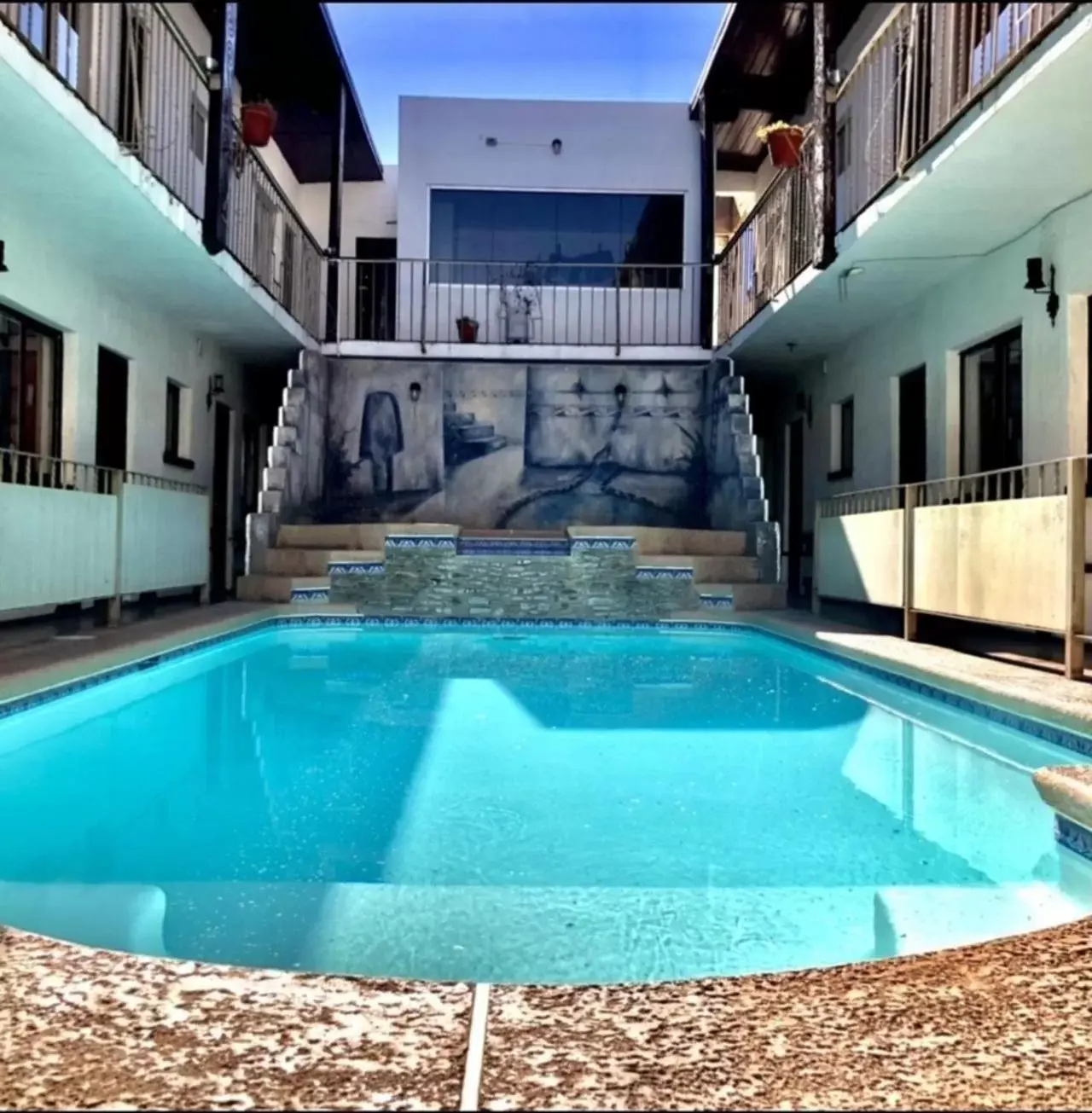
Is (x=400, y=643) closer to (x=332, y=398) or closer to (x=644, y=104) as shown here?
(x=332, y=398)

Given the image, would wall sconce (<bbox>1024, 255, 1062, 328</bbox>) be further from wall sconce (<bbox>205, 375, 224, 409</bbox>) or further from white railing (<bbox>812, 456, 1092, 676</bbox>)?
wall sconce (<bbox>205, 375, 224, 409</bbox>)

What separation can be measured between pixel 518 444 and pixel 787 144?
5097 millimetres

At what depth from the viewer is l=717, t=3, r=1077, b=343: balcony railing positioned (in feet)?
19.0

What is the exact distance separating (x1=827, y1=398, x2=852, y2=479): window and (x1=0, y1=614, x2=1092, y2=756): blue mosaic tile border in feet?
10.5

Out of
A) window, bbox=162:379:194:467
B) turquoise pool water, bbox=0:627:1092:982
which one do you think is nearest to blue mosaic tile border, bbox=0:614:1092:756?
turquoise pool water, bbox=0:627:1092:982

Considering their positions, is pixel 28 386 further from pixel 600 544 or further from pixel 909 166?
pixel 909 166

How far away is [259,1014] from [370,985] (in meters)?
0.19

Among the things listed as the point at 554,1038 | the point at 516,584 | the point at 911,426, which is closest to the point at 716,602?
the point at 516,584

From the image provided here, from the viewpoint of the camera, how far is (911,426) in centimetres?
940

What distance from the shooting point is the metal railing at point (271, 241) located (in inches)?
356

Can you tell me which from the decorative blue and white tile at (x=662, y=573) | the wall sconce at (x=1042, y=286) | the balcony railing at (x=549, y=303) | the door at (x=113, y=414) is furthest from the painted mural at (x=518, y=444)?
the wall sconce at (x=1042, y=286)

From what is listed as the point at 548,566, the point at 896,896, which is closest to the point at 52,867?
the point at 896,896

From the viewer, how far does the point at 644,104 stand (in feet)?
44.8

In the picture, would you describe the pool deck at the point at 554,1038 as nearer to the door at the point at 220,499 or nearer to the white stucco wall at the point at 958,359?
the white stucco wall at the point at 958,359
